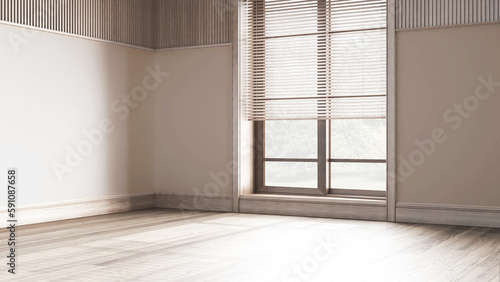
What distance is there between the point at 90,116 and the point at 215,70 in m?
1.52

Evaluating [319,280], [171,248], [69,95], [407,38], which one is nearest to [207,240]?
[171,248]

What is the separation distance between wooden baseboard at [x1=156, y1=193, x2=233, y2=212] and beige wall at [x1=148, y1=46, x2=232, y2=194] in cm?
6

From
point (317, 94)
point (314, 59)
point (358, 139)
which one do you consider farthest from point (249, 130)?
point (358, 139)

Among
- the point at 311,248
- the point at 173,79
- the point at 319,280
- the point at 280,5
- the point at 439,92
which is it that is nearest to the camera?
the point at 319,280

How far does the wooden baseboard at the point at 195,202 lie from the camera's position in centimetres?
689

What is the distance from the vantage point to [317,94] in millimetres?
6465

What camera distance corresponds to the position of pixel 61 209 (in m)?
6.14

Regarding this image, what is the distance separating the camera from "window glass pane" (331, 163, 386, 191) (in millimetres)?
6359

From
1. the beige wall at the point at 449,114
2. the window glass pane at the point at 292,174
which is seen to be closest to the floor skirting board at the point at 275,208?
the beige wall at the point at 449,114

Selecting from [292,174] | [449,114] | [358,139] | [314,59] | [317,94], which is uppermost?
[314,59]

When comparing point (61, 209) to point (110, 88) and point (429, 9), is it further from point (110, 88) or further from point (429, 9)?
point (429, 9)

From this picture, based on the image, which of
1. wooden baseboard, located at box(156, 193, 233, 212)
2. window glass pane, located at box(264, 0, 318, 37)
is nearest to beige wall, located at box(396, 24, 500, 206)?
window glass pane, located at box(264, 0, 318, 37)

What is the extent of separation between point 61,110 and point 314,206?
2.84 metres

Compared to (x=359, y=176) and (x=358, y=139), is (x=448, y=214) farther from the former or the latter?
(x=358, y=139)
